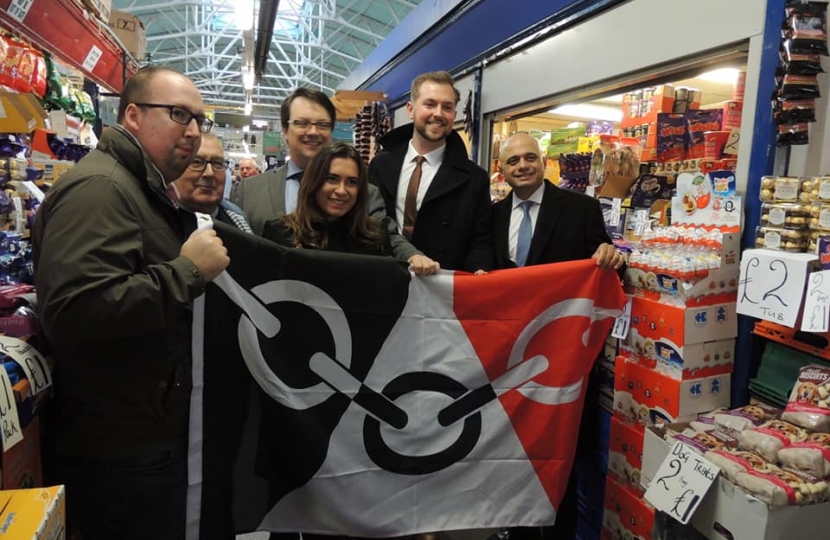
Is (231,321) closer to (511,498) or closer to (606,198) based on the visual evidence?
(511,498)

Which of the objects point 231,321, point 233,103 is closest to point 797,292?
point 231,321

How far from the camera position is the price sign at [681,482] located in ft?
5.45

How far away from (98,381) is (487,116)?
3.99 m

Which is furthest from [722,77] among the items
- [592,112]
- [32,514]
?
[32,514]

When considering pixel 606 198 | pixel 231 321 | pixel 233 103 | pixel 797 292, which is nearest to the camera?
pixel 797 292

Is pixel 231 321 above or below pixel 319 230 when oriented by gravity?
below

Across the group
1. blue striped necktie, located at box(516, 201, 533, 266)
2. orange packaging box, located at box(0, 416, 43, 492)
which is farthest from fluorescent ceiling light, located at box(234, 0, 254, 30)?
orange packaging box, located at box(0, 416, 43, 492)

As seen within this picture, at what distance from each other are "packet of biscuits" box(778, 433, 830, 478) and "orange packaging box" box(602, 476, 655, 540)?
63cm

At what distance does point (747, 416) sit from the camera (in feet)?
6.35

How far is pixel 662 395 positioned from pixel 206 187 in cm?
212

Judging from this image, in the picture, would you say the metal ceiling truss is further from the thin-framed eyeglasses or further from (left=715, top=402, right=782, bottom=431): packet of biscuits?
(left=715, top=402, right=782, bottom=431): packet of biscuits

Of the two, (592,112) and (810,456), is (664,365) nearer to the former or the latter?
(810,456)

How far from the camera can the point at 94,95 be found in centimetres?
551

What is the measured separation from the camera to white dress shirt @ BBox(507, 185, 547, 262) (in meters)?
2.53
